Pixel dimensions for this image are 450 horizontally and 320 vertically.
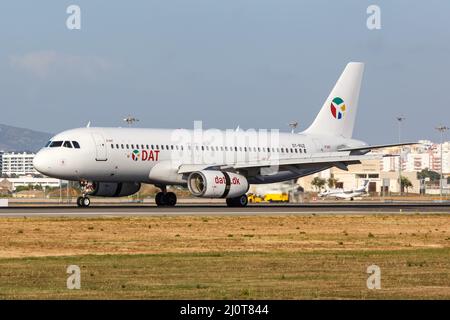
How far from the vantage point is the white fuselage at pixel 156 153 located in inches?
2596

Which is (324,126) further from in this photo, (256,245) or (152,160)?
(256,245)

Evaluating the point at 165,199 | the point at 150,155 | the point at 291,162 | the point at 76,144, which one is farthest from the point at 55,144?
the point at 291,162

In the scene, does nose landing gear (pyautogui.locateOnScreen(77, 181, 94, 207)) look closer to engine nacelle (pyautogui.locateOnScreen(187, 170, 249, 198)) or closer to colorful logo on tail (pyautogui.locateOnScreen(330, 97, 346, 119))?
engine nacelle (pyautogui.locateOnScreen(187, 170, 249, 198))

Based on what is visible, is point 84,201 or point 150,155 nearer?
point 84,201

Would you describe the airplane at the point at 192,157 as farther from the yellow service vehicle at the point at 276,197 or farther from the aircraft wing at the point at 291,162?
the yellow service vehicle at the point at 276,197

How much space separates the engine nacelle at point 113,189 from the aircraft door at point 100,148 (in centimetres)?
464

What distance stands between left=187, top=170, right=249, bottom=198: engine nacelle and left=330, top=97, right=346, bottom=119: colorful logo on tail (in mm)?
15525

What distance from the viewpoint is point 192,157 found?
71.4 meters

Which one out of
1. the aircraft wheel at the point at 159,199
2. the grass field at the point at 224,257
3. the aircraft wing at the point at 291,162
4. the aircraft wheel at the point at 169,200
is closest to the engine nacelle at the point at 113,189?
the aircraft wheel at the point at 159,199

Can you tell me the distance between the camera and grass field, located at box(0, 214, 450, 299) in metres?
25.2

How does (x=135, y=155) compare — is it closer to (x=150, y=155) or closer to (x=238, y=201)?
(x=150, y=155)

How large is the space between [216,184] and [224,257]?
110ft

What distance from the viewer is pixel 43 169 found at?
6581 cm
